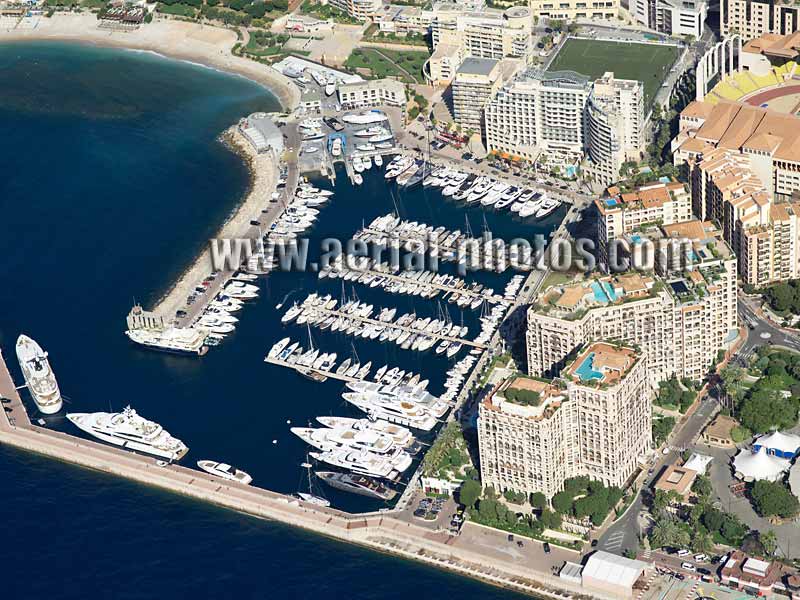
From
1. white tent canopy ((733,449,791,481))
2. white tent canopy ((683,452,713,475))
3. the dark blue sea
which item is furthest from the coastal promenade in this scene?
white tent canopy ((733,449,791,481))

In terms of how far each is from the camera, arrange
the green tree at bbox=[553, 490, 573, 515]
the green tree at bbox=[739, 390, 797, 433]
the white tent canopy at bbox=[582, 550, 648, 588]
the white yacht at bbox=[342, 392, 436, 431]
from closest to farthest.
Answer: the white tent canopy at bbox=[582, 550, 648, 588]
the green tree at bbox=[553, 490, 573, 515]
the green tree at bbox=[739, 390, 797, 433]
the white yacht at bbox=[342, 392, 436, 431]

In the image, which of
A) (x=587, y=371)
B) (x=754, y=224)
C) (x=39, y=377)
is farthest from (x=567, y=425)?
(x=39, y=377)

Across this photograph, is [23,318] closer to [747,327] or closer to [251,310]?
[251,310]

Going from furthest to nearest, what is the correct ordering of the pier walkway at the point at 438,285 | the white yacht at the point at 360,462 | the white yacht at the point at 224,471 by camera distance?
the pier walkway at the point at 438,285 → the white yacht at the point at 224,471 → the white yacht at the point at 360,462

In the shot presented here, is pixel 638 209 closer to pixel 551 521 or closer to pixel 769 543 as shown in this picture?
pixel 551 521

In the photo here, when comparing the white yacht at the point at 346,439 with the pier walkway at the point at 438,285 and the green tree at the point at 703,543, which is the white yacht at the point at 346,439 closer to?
the pier walkway at the point at 438,285

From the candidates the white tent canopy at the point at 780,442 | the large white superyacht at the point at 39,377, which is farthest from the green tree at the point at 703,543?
the large white superyacht at the point at 39,377

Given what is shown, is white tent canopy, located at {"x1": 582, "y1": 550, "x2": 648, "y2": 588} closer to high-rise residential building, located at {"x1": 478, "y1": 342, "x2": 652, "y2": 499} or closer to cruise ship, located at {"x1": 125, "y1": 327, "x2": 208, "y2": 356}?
high-rise residential building, located at {"x1": 478, "y1": 342, "x2": 652, "y2": 499}
